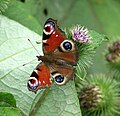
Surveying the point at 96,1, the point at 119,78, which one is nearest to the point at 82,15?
the point at 96,1

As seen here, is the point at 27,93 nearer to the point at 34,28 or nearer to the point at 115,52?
the point at 34,28

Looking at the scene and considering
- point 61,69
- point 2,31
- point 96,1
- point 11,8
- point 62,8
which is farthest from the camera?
point 96,1

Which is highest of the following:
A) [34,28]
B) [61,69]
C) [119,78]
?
[34,28]

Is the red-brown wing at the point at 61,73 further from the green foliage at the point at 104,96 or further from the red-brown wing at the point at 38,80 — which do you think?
the green foliage at the point at 104,96

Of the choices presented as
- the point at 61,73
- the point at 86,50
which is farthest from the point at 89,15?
the point at 61,73

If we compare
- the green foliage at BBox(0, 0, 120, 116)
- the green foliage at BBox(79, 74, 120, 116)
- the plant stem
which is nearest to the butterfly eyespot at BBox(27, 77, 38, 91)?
the green foliage at BBox(0, 0, 120, 116)

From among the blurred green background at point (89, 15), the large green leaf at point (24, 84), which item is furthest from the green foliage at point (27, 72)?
the blurred green background at point (89, 15)

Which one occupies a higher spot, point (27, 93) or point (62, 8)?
point (62, 8)

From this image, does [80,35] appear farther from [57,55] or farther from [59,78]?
[59,78]
